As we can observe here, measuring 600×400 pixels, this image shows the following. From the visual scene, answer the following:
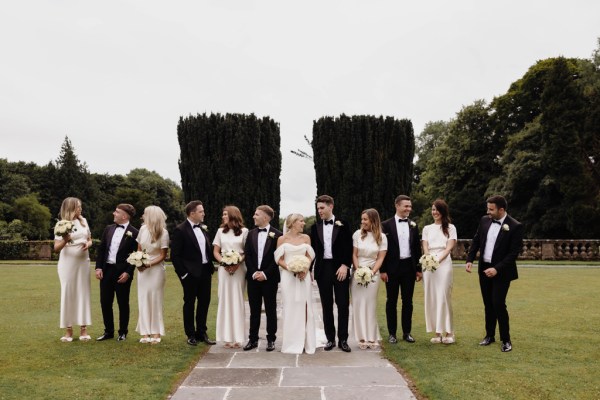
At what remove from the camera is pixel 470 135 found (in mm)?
42125

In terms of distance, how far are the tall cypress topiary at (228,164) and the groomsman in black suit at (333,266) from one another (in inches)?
557

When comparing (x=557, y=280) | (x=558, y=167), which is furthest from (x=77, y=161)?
(x=557, y=280)

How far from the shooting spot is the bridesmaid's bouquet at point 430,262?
8289mm

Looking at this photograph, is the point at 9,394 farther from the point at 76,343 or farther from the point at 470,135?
the point at 470,135

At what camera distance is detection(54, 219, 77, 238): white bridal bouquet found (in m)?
8.31

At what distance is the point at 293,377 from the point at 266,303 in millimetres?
1867

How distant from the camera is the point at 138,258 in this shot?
8.19m

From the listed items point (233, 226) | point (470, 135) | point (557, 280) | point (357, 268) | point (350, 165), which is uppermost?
point (470, 135)

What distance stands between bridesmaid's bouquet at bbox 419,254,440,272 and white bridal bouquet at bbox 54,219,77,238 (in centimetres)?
496

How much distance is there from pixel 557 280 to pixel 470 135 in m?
24.4

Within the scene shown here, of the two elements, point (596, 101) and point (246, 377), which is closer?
point (246, 377)

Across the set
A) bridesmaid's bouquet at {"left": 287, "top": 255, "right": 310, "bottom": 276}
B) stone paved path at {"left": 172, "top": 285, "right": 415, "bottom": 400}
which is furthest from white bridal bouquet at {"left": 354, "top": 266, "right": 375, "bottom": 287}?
stone paved path at {"left": 172, "top": 285, "right": 415, "bottom": 400}

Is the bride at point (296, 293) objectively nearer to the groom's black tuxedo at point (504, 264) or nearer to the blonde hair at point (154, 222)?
the blonde hair at point (154, 222)

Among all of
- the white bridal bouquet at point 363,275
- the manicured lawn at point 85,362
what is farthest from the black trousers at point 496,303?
the manicured lawn at point 85,362
